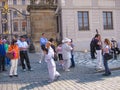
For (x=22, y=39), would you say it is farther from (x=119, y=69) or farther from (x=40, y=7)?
(x=40, y=7)

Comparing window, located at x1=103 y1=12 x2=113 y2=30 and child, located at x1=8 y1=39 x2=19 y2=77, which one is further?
window, located at x1=103 y1=12 x2=113 y2=30

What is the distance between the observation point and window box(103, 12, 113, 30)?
34656 millimetres

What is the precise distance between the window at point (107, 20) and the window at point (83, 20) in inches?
82.9

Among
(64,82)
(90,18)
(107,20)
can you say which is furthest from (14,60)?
(107,20)

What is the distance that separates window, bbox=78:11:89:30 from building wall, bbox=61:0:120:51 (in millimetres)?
341

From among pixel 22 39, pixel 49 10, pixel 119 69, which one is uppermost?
pixel 49 10

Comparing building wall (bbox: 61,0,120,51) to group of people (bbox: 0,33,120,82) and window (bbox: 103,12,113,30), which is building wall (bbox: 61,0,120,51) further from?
group of people (bbox: 0,33,120,82)

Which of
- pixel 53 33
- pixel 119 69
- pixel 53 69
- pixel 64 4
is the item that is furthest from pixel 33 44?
pixel 53 69

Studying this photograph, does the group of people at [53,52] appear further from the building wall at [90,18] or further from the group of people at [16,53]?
the building wall at [90,18]

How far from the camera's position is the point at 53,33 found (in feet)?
79.1

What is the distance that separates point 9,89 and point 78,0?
24.7 meters

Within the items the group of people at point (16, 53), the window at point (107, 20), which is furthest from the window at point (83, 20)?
the group of people at point (16, 53)

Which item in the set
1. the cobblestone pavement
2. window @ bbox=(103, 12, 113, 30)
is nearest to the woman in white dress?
the cobblestone pavement

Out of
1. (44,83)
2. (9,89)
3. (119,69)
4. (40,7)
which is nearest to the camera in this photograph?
(9,89)
